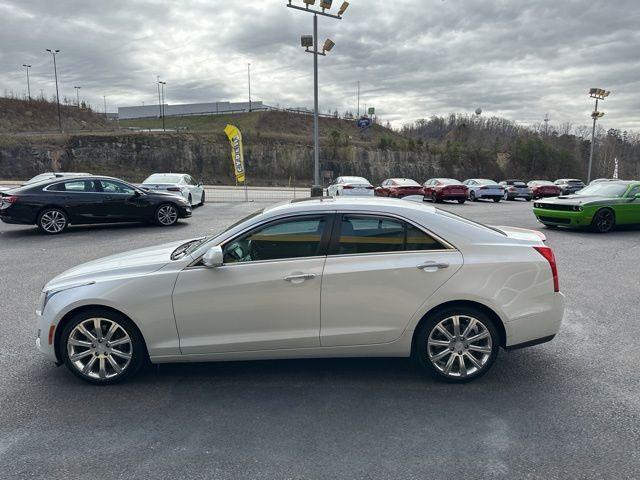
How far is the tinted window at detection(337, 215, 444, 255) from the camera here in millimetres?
3783

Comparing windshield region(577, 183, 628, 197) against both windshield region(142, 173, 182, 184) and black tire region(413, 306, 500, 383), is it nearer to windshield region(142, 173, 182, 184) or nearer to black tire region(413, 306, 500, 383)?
black tire region(413, 306, 500, 383)

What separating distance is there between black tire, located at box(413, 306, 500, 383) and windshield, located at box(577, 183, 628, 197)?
11.3 meters

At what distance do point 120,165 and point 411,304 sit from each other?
60953mm

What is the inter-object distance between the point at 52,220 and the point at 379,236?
10.6m

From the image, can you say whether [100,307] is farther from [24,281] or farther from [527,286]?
[24,281]

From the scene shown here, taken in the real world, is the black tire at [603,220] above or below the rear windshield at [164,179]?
below

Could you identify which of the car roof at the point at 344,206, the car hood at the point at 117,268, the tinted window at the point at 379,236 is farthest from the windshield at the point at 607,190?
the car hood at the point at 117,268

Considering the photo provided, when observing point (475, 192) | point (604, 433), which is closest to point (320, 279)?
point (604, 433)

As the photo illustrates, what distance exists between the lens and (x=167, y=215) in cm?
1321

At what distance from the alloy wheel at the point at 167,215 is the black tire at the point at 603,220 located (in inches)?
456

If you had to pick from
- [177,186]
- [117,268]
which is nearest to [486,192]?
[177,186]

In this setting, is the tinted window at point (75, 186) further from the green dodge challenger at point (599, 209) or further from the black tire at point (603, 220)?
the black tire at point (603, 220)

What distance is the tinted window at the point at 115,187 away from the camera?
40.2 feet

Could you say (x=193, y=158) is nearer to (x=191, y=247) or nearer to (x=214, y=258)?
(x=191, y=247)
